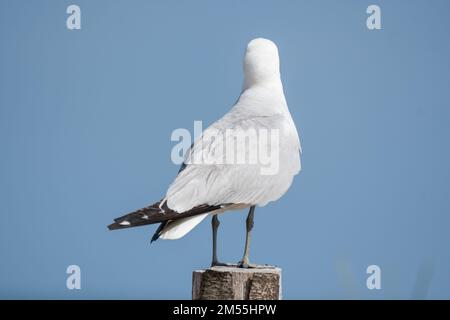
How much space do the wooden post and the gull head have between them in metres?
2.75

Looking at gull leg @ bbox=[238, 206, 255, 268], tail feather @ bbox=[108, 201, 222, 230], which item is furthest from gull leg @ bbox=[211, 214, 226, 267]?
tail feather @ bbox=[108, 201, 222, 230]

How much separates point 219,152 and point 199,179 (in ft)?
1.24

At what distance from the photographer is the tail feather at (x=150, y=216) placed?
790 centimetres

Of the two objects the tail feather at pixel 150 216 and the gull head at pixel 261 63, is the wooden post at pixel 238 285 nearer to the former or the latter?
the tail feather at pixel 150 216

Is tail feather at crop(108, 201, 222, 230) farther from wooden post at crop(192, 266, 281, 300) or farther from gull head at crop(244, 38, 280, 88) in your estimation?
gull head at crop(244, 38, 280, 88)

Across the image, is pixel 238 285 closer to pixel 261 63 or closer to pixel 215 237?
pixel 215 237

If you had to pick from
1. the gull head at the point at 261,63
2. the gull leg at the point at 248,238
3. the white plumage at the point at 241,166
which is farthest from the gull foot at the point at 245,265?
the gull head at the point at 261,63

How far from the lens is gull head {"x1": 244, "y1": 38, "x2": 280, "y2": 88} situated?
1008cm

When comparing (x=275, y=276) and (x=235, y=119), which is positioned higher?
(x=235, y=119)

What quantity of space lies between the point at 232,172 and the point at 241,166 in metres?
0.14

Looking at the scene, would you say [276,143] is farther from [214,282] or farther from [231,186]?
[214,282]
